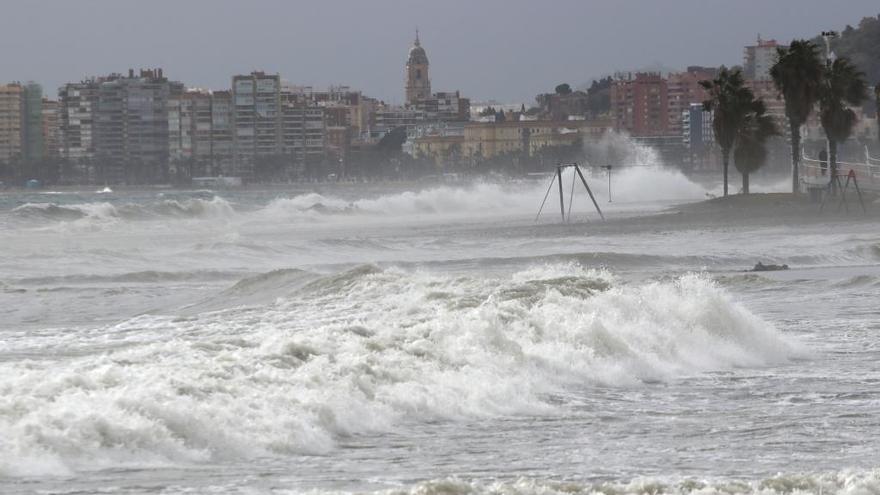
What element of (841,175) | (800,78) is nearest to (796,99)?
(800,78)

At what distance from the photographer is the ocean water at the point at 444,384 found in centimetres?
1026

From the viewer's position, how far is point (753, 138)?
2507 inches

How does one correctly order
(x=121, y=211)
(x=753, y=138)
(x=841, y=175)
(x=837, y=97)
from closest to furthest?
(x=837, y=97)
(x=753, y=138)
(x=121, y=211)
(x=841, y=175)

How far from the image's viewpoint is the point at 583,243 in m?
40.1

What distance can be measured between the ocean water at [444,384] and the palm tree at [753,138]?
34.7 m

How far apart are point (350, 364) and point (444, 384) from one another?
806 millimetres

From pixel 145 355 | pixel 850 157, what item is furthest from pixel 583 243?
pixel 850 157

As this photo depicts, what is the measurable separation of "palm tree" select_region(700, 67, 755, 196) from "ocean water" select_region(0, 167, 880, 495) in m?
34.7

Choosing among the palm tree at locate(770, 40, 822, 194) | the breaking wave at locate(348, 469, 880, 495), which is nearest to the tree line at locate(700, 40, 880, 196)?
the palm tree at locate(770, 40, 822, 194)

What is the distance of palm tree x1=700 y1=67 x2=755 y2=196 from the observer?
63000mm

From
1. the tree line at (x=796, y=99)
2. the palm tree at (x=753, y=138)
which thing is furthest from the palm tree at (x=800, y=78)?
the palm tree at (x=753, y=138)

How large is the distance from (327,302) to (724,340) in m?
6.34

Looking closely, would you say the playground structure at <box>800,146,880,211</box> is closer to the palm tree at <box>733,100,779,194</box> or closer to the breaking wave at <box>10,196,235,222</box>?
the palm tree at <box>733,100,779,194</box>

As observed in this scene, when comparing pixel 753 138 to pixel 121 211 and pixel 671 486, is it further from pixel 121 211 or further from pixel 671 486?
pixel 671 486
